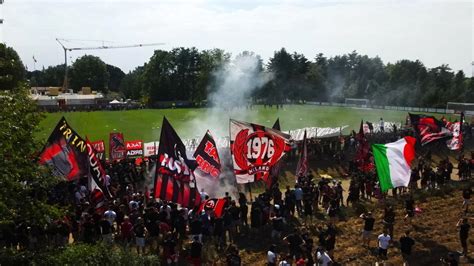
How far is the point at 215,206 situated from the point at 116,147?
1366 cm

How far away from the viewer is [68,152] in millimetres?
18453

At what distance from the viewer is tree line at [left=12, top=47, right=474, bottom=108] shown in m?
78.9

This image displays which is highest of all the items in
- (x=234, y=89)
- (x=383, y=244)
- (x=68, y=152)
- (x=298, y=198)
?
(x=234, y=89)

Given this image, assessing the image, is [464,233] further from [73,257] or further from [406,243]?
[73,257]

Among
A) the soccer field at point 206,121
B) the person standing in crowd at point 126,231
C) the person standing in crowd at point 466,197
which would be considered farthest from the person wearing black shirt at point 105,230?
the soccer field at point 206,121

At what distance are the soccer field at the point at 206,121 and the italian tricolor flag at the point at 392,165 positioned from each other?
79.9ft

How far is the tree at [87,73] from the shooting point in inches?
5157

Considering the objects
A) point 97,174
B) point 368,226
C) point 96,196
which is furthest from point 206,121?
point 368,226

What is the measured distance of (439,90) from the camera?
7800 cm

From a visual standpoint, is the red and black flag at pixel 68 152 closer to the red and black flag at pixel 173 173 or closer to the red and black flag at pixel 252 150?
the red and black flag at pixel 173 173

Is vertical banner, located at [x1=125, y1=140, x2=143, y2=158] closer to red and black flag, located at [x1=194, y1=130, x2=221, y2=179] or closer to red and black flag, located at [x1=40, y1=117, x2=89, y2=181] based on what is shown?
red and black flag, located at [x1=40, y1=117, x2=89, y2=181]

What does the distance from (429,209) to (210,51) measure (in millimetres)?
68502

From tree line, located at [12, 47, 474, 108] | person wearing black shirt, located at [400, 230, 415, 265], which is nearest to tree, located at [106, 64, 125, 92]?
tree line, located at [12, 47, 474, 108]

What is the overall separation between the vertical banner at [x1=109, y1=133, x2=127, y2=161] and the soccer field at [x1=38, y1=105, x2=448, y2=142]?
13.8 meters
